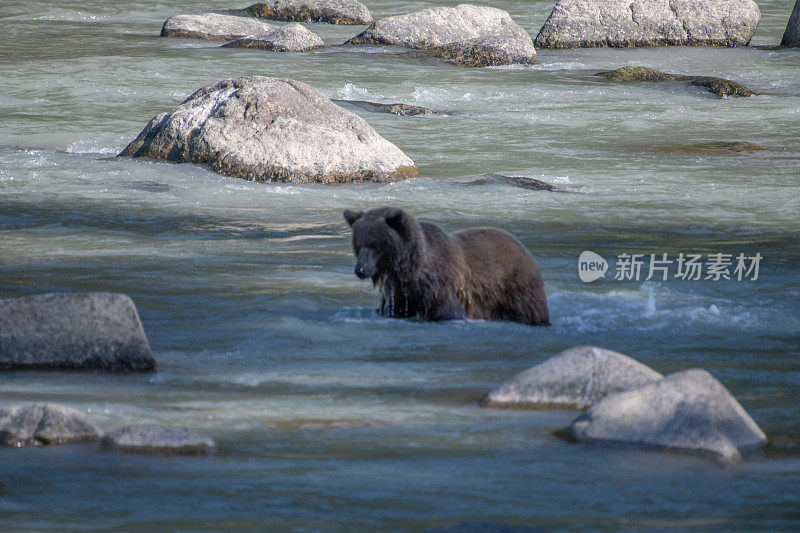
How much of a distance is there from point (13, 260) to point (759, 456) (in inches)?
276

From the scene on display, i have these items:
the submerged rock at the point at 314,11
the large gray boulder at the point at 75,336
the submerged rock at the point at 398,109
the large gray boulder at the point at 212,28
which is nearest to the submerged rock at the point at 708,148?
the submerged rock at the point at 398,109

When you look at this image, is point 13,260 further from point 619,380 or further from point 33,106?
point 33,106

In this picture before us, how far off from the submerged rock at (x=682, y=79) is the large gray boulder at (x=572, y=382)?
56.7 ft

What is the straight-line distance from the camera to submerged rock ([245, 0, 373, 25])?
1367 inches

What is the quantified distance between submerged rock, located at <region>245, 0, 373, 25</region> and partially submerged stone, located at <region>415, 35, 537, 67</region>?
8.11 meters

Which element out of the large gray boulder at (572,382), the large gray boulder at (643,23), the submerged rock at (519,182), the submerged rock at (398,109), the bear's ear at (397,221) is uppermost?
the large gray boulder at (643,23)

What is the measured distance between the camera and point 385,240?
26.7 ft

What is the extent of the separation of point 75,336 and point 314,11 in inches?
1159

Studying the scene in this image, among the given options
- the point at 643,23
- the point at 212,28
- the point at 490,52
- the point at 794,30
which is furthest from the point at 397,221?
the point at 794,30

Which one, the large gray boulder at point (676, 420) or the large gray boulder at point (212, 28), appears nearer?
the large gray boulder at point (676, 420)

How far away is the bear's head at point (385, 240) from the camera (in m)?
8.10

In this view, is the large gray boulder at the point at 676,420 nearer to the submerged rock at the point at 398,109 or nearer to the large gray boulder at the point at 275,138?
the large gray boulder at the point at 275,138

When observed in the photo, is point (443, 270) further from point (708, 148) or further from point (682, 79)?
point (682, 79)

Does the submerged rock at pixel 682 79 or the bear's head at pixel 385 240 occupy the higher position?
the submerged rock at pixel 682 79
